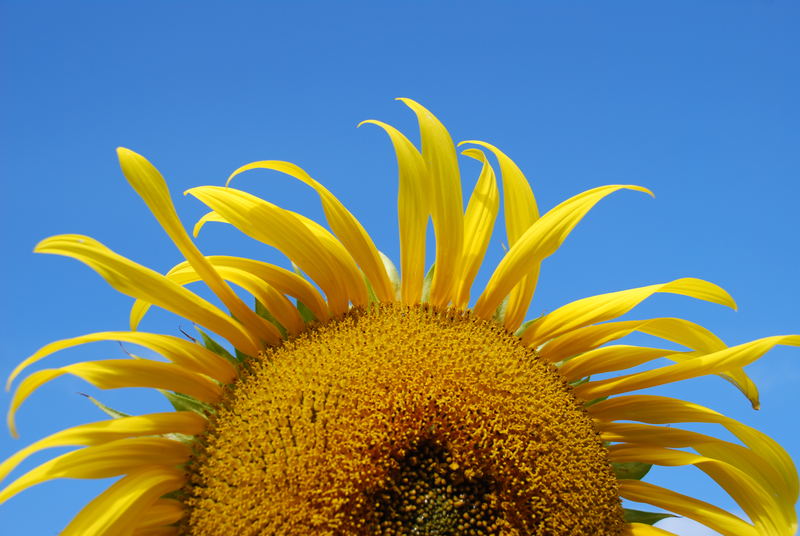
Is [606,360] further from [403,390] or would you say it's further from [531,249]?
[403,390]

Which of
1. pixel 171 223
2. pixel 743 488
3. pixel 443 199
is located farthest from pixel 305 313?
pixel 743 488

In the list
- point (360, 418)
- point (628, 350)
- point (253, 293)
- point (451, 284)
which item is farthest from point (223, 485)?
point (628, 350)

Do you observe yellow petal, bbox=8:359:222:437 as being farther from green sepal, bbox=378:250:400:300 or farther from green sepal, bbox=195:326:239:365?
green sepal, bbox=378:250:400:300

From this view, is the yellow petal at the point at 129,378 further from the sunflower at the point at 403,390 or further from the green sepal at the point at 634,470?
the green sepal at the point at 634,470

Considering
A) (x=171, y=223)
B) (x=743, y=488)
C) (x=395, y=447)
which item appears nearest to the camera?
(x=395, y=447)

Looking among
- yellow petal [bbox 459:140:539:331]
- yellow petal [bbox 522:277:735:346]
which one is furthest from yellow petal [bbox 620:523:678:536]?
yellow petal [bbox 459:140:539:331]
